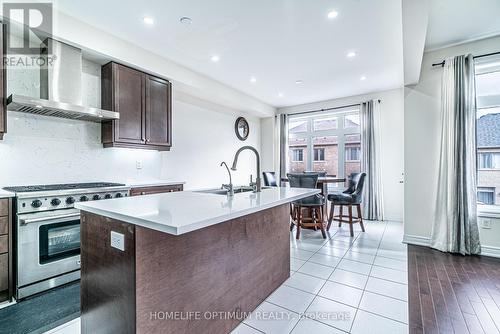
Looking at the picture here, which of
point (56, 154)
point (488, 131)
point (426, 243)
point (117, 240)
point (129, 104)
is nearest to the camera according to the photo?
point (117, 240)

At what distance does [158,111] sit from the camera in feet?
11.7

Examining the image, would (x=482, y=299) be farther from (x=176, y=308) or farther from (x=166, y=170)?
(x=166, y=170)

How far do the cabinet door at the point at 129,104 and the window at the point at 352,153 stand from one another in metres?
4.50

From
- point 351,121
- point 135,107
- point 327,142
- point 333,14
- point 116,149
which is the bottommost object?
point 116,149

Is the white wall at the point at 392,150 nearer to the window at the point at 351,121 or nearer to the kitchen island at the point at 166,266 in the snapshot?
the window at the point at 351,121

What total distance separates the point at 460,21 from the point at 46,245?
5019 mm

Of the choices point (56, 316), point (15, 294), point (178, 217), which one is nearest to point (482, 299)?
point (178, 217)

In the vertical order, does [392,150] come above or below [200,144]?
below

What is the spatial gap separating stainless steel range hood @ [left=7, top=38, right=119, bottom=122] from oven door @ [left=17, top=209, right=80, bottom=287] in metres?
1.08

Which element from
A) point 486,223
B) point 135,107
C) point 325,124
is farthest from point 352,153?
point 135,107

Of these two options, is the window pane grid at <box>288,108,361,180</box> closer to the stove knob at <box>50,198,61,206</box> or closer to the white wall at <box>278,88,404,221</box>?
the white wall at <box>278,88,404,221</box>

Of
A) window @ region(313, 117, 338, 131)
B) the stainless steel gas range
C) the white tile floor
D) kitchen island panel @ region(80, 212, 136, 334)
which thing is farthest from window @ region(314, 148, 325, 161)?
kitchen island panel @ region(80, 212, 136, 334)

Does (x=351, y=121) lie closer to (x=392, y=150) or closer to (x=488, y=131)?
(x=392, y=150)

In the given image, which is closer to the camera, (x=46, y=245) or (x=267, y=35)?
(x=46, y=245)
